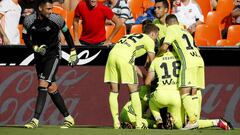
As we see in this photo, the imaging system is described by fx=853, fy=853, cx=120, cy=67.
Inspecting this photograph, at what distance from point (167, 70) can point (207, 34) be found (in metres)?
3.66

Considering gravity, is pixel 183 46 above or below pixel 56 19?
below

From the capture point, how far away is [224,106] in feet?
51.0

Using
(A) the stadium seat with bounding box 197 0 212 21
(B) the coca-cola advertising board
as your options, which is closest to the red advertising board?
(B) the coca-cola advertising board

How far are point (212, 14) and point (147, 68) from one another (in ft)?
12.9

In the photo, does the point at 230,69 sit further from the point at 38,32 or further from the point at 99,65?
the point at 38,32

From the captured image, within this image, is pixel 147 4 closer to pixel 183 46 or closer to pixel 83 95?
pixel 83 95

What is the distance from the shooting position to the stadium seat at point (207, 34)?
56.7 feet

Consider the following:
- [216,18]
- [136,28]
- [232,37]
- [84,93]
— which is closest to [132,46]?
[84,93]

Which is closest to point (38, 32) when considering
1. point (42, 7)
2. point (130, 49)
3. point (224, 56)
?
point (42, 7)

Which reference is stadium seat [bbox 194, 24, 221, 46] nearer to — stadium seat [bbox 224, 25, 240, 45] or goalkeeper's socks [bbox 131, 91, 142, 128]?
stadium seat [bbox 224, 25, 240, 45]

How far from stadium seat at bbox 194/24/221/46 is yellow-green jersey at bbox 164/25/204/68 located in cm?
317

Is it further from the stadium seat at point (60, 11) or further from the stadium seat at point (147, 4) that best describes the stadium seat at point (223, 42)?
the stadium seat at point (60, 11)

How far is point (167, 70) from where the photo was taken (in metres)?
13.9

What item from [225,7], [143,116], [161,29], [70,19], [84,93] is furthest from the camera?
[225,7]
